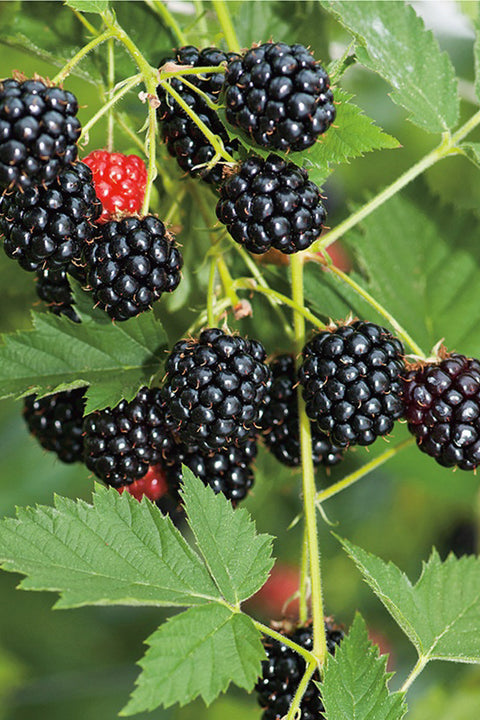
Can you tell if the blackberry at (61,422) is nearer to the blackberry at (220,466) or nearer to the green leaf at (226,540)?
the blackberry at (220,466)

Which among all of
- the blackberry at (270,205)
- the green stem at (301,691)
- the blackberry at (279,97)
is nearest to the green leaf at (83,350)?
the blackberry at (270,205)

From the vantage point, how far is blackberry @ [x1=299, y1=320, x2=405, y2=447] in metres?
1.13

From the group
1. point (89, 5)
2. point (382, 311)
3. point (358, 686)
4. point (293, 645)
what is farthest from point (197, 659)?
point (89, 5)

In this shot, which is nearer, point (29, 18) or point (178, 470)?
point (178, 470)

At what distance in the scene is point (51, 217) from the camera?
99cm

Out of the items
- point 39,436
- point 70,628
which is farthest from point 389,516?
point 39,436

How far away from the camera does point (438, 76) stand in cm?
141

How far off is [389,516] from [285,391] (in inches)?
67.8

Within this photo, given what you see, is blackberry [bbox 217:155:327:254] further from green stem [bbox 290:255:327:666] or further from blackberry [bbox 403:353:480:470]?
blackberry [bbox 403:353:480:470]

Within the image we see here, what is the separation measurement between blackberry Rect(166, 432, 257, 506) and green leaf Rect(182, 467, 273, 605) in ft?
0.44

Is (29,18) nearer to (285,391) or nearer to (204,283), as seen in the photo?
(204,283)

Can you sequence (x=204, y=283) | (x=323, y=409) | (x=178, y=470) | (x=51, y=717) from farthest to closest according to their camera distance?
(x=51, y=717)
(x=204, y=283)
(x=178, y=470)
(x=323, y=409)

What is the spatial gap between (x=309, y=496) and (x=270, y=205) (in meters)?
0.45

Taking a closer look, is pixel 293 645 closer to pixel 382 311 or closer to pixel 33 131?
pixel 382 311
